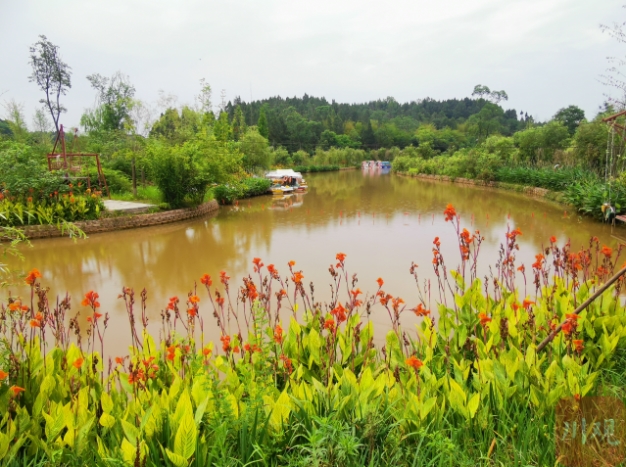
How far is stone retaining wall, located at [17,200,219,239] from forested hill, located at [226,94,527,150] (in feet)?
68.5

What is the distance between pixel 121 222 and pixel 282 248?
172 inches

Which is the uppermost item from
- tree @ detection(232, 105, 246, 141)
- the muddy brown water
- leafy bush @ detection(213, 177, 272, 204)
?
tree @ detection(232, 105, 246, 141)

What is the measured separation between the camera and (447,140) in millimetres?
51594

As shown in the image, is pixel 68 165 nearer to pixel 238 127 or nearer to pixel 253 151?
pixel 253 151

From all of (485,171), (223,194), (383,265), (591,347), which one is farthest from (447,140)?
(591,347)

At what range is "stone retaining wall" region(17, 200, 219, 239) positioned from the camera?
870 cm

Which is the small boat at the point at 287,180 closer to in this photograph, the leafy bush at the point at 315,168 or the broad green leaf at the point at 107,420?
the leafy bush at the point at 315,168

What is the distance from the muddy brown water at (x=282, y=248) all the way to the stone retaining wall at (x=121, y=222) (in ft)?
1.06

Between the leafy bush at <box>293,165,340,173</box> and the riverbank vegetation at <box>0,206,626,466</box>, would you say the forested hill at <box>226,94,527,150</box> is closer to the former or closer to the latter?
the leafy bush at <box>293,165,340,173</box>

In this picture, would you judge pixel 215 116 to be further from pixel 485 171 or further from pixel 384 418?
pixel 384 418

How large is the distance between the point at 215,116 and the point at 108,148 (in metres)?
9.66

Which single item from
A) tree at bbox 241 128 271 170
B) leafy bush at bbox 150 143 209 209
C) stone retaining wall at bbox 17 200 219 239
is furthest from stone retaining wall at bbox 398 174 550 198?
stone retaining wall at bbox 17 200 219 239

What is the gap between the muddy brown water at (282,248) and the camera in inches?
212

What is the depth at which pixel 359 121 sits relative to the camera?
6650cm
